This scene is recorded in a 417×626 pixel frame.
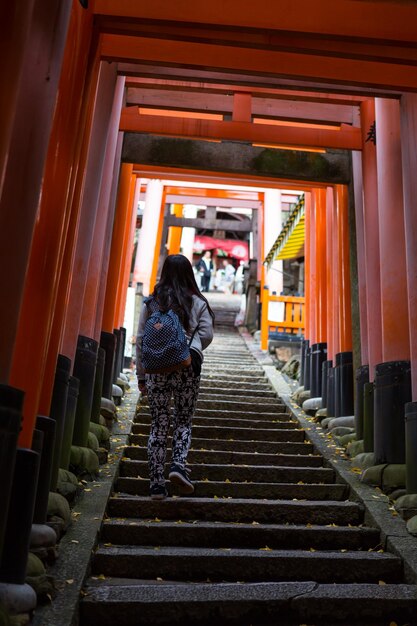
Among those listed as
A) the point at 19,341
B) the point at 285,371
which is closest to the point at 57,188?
the point at 19,341

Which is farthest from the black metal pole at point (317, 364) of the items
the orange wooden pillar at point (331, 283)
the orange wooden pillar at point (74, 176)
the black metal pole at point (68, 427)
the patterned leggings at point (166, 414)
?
the orange wooden pillar at point (74, 176)

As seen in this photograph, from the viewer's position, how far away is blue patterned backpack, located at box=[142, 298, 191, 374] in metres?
3.92

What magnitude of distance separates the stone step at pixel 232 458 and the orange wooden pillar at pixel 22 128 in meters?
3.12

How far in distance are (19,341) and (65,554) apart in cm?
124

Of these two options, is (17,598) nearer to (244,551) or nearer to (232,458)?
(244,551)

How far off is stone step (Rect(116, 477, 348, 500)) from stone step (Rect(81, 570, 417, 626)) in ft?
4.54

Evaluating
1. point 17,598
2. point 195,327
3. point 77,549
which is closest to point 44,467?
point 77,549

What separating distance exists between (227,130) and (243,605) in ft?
19.2

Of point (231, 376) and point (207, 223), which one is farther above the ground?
point (207, 223)

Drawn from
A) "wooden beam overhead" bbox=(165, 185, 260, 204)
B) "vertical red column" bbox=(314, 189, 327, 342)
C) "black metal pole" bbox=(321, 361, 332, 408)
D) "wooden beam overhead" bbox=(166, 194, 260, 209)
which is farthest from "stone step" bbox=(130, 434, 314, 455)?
"wooden beam overhead" bbox=(166, 194, 260, 209)

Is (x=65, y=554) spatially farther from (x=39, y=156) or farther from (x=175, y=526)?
(x=39, y=156)

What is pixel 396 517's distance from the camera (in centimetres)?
407

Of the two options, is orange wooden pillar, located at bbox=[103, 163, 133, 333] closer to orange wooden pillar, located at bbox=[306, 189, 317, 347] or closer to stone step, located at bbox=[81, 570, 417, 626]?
orange wooden pillar, located at bbox=[306, 189, 317, 347]

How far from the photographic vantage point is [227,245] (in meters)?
27.6
